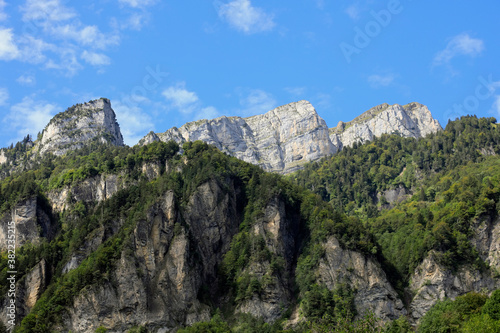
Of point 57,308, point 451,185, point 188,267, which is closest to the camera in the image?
point 57,308

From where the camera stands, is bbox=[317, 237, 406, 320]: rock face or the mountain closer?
the mountain

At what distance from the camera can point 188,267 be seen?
118 metres

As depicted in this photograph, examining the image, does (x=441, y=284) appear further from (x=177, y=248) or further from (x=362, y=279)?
(x=177, y=248)

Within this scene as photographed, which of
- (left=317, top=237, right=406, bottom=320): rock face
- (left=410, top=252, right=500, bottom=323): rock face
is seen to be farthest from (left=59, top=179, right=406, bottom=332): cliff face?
(left=410, top=252, right=500, bottom=323): rock face

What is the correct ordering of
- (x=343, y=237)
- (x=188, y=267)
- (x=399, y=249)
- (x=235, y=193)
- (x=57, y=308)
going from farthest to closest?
(x=235, y=193)
(x=399, y=249)
(x=343, y=237)
(x=188, y=267)
(x=57, y=308)

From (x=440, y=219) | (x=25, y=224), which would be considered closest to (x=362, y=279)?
(x=440, y=219)

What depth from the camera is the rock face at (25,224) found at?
134 meters

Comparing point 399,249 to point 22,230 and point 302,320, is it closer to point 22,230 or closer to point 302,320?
point 302,320

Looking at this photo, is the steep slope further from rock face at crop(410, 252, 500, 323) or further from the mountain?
the mountain

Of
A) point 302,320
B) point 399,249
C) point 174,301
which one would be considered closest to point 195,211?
point 174,301

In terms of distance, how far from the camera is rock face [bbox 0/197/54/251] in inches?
5266

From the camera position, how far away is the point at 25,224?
13638cm

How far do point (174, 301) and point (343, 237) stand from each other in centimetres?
3775

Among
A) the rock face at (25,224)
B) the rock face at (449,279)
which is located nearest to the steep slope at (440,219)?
the rock face at (449,279)
